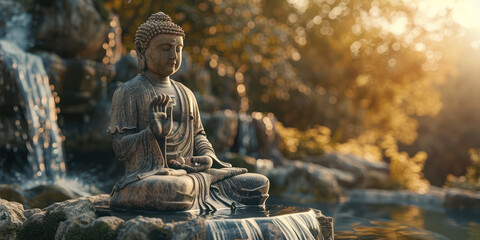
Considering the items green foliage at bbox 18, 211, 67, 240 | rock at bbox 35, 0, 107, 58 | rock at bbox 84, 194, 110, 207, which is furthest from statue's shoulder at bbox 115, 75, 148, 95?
rock at bbox 35, 0, 107, 58

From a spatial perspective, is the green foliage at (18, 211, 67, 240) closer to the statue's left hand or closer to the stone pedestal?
the stone pedestal

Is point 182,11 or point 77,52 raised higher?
point 182,11

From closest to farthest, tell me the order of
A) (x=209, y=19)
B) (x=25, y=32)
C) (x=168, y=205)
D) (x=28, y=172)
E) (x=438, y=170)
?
1. (x=168, y=205)
2. (x=28, y=172)
3. (x=25, y=32)
4. (x=209, y=19)
5. (x=438, y=170)

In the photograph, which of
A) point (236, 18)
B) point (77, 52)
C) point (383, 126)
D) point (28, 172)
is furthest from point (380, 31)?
point (28, 172)

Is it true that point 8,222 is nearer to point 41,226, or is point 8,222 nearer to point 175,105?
point 41,226

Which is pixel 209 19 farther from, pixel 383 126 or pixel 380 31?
pixel 383 126

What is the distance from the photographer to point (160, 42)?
6086 millimetres

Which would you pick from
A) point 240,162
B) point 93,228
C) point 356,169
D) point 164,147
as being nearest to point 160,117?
point 164,147

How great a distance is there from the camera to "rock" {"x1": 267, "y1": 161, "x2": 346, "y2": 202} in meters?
13.6

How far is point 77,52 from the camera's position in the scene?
12.6m

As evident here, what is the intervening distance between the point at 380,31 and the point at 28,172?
18.1 meters

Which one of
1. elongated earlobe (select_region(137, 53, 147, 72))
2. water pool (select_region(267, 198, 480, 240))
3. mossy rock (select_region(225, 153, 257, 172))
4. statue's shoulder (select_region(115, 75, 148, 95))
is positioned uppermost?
elongated earlobe (select_region(137, 53, 147, 72))

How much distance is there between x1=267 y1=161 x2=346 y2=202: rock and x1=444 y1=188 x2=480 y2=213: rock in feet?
8.61

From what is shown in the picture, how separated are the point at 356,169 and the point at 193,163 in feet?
38.6
